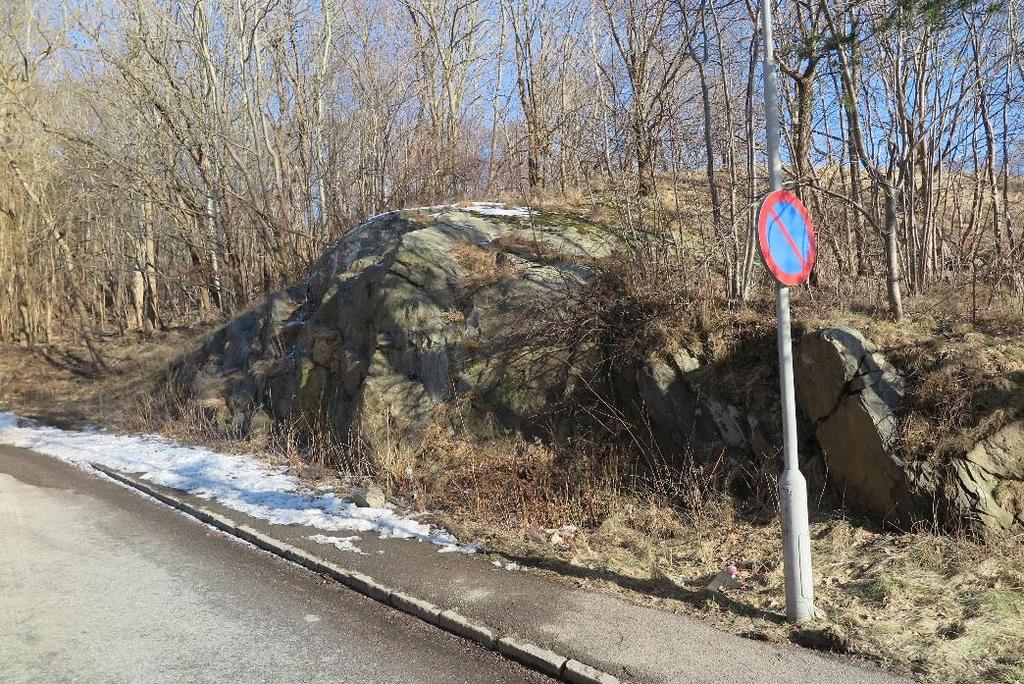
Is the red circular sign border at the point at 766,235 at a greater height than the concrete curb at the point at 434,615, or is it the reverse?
the red circular sign border at the point at 766,235

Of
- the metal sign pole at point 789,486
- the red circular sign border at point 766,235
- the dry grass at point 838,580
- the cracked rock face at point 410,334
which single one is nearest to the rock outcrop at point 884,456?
the dry grass at point 838,580

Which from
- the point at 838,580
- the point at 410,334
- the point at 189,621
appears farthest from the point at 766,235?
the point at 410,334

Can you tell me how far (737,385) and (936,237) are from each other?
4330mm

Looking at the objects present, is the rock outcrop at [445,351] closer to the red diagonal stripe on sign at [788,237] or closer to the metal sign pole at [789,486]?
the metal sign pole at [789,486]

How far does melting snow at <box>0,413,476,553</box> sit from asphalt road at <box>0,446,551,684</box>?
3.10ft

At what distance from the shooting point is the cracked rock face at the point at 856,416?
6.24 meters

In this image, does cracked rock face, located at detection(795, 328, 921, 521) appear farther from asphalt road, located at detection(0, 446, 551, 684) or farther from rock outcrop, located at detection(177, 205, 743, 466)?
asphalt road, located at detection(0, 446, 551, 684)

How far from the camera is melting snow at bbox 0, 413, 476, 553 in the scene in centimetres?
755

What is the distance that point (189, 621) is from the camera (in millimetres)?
5148

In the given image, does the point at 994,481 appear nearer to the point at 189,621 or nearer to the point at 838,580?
the point at 838,580

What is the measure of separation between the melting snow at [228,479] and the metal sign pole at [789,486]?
2.94 meters

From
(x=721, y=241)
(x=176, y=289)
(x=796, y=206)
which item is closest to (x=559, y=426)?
(x=721, y=241)

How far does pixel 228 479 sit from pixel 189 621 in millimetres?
4985

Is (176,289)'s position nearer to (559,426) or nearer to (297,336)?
(297,336)
